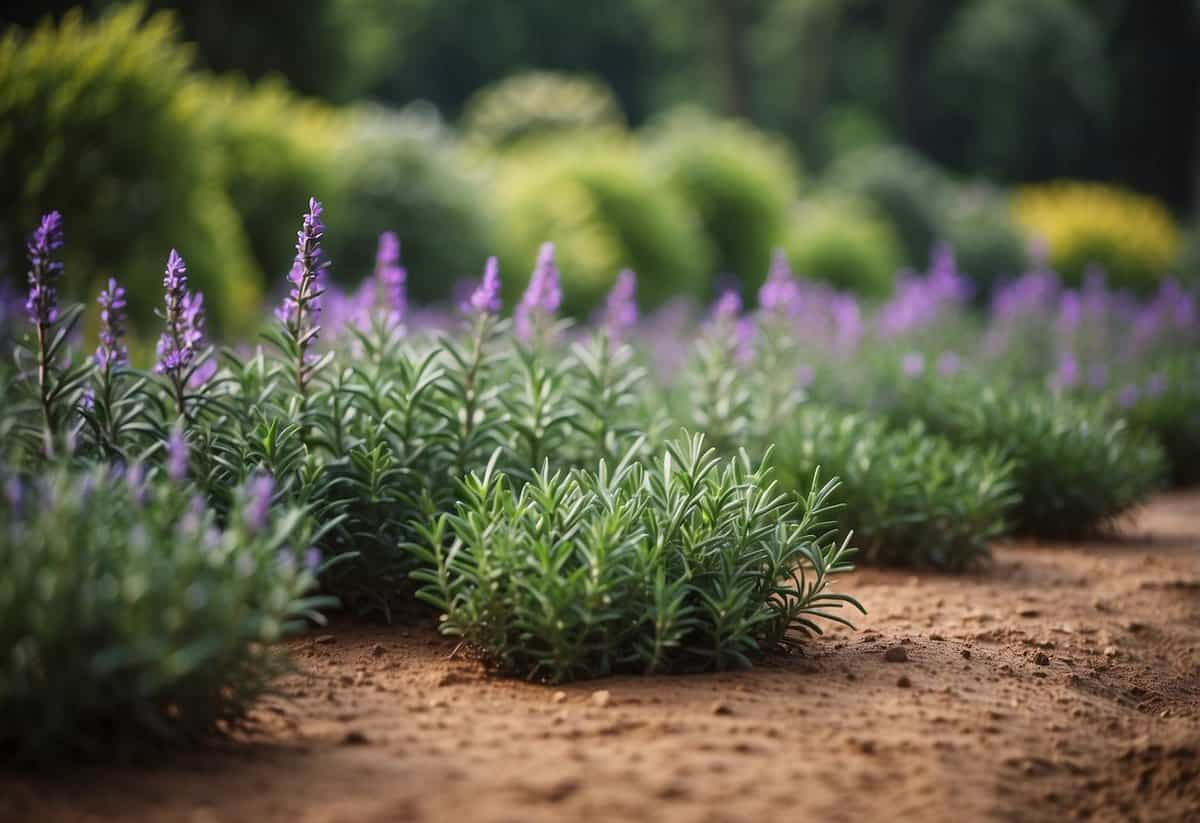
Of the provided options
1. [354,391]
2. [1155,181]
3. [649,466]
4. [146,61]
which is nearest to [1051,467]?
[649,466]

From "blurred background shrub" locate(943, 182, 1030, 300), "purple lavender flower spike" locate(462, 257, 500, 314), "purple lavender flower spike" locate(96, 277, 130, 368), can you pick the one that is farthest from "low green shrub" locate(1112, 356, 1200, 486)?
"blurred background shrub" locate(943, 182, 1030, 300)

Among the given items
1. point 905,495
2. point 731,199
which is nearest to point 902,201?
point 731,199

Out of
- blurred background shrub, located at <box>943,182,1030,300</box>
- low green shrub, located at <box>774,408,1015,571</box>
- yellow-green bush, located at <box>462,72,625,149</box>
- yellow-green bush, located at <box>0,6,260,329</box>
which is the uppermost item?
yellow-green bush, located at <box>462,72,625,149</box>

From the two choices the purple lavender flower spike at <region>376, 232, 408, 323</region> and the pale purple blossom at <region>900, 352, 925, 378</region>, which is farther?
the pale purple blossom at <region>900, 352, 925, 378</region>

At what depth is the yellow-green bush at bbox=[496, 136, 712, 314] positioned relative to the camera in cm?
1352

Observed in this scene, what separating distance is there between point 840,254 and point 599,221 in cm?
→ 444

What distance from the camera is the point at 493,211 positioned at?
1288 cm

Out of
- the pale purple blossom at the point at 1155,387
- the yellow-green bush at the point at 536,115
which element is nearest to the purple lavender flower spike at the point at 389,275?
the pale purple blossom at the point at 1155,387

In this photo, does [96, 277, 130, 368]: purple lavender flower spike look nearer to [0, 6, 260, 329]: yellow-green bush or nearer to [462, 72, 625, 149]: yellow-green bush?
[0, 6, 260, 329]: yellow-green bush

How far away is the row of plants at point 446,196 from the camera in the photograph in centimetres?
830

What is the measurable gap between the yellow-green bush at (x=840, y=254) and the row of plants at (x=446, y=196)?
0.04 m

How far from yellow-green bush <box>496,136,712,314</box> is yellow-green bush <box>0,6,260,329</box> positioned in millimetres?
4659

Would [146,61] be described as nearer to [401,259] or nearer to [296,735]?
[401,259]

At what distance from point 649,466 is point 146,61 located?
6.18 meters
